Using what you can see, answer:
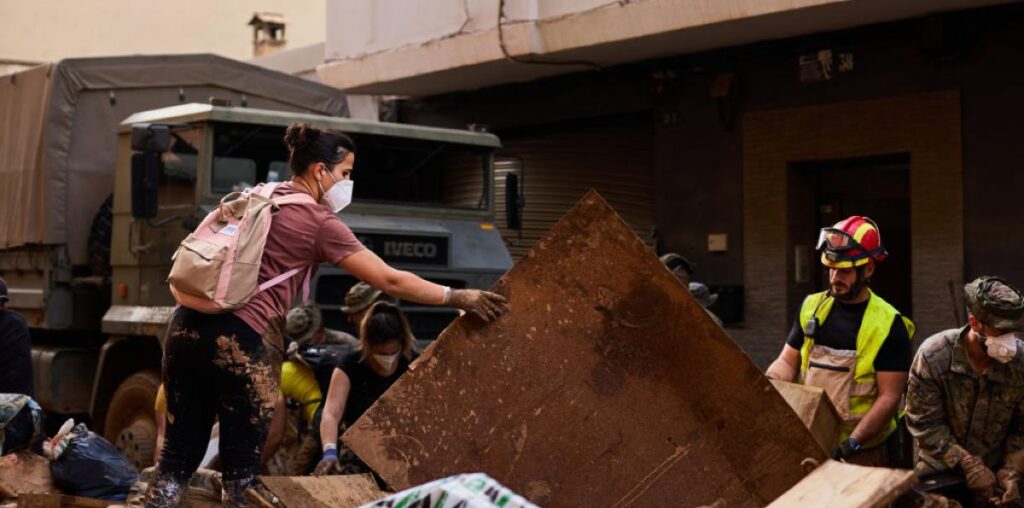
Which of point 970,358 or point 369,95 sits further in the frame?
point 369,95

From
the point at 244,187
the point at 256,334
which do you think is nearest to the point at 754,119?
the point at 244,187

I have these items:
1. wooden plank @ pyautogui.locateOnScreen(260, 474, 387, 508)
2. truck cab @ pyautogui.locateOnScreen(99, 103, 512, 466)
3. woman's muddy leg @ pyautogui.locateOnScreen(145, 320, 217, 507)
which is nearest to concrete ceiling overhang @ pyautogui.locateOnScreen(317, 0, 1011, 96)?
truck cab @ pyautogui.locateOnScreen(99, 103, 512, 466)

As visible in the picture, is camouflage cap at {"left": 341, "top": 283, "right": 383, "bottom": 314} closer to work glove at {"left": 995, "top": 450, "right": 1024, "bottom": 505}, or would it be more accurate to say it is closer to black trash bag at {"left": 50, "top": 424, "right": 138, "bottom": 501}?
black trash bag at {"left": 50, "top": 424, "right": 138, "bottom": 501}

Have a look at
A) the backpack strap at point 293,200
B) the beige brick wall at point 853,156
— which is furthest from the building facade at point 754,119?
the backpack strap at point 293,200

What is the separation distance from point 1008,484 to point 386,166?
5.20 m

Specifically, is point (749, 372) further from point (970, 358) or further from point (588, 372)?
point (970, 358)

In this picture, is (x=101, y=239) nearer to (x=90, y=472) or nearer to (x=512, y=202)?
(x=512, y=202)

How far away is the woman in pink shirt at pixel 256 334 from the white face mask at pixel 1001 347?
172 centimetres

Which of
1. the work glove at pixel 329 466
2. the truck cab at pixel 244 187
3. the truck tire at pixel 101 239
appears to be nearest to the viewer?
the work glove at pixel 329 466

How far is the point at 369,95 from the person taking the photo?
14.2 metres

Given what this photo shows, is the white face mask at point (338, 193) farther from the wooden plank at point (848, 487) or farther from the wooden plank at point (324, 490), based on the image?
the wooden plank at point (848, 487)

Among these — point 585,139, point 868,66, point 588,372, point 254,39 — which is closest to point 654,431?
point 588,372

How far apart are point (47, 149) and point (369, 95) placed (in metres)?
4.38

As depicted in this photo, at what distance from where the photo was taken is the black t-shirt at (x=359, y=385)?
6801mm
